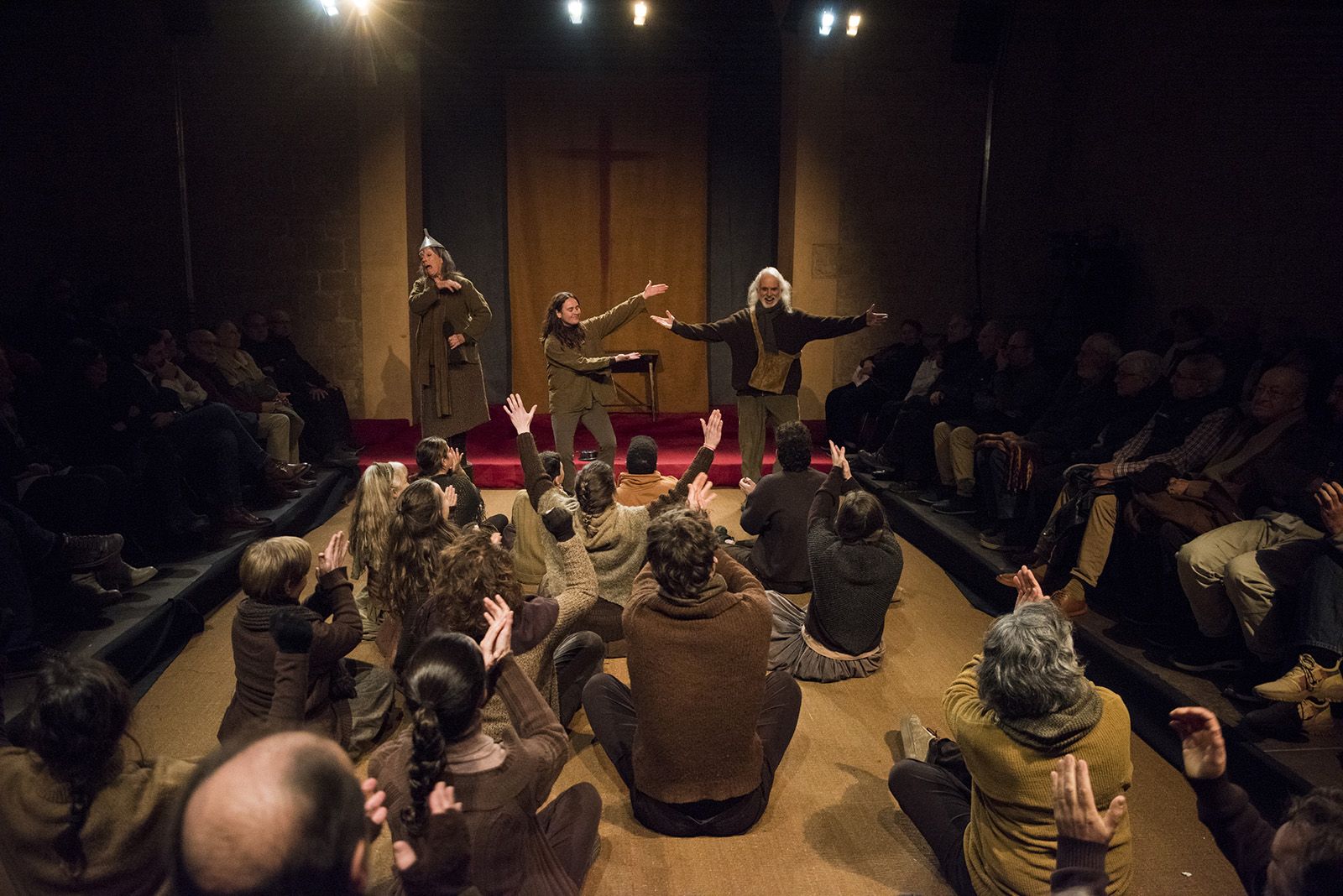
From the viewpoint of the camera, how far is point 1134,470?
172 inches

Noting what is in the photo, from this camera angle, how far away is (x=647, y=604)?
2.62 meters

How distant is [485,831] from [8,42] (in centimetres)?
785

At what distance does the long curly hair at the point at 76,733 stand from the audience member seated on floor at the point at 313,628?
663 mm

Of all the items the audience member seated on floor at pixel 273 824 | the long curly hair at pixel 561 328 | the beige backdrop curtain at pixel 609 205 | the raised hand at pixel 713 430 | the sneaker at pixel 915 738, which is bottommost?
the sneaker at pixel 915 738

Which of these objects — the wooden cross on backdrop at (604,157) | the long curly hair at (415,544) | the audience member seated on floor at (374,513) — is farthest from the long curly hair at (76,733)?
the wooden cross on backdrop at (604,157)

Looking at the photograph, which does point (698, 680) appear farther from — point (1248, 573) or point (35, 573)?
point (35, 573)

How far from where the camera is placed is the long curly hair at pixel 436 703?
172 centimetres

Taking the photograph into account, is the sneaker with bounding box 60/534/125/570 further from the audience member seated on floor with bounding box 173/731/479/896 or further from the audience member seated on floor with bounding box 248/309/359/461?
the audience member seated on floor with bounding box 173/731/479/896

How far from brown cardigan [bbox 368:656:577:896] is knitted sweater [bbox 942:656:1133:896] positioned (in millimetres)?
909

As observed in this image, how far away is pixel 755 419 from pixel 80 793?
471 centimetres

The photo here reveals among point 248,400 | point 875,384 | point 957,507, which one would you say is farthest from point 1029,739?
point 248,400

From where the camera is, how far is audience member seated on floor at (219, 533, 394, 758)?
274 cm

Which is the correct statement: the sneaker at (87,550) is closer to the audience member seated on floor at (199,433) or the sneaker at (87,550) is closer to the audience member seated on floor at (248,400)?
the audience member seated on floor at (199,433)

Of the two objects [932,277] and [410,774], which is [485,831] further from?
[932,277]
